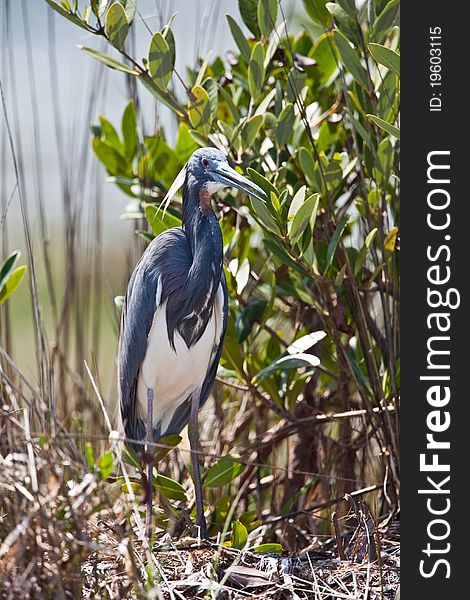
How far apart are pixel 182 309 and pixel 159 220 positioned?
23 cm

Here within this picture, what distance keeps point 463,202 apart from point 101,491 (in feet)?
2.61

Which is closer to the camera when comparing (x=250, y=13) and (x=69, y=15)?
(x=69, y=15)

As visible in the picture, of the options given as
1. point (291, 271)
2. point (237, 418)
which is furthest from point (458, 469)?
point (237, 418)

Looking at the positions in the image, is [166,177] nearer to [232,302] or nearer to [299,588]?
[232,302]

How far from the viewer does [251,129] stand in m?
1.73

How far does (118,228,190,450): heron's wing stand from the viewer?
5.62 ft

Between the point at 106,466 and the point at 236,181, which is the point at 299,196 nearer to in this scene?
the point at 236,181

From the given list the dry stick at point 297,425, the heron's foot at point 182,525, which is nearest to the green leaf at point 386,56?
the dry stick at point 297,425

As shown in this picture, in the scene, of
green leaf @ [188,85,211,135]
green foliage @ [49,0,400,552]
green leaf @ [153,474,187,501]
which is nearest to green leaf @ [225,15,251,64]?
green foliage @ [49,0,400,552]

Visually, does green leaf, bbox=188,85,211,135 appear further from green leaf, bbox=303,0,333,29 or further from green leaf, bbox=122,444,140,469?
green leaf, bbox=122,444,140,469

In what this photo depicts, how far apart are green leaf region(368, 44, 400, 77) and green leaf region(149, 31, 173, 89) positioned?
0.40m

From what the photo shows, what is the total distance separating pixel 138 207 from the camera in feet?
7.11

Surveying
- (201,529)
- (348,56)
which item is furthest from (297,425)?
(348,56)

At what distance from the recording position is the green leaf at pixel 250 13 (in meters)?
1.88
